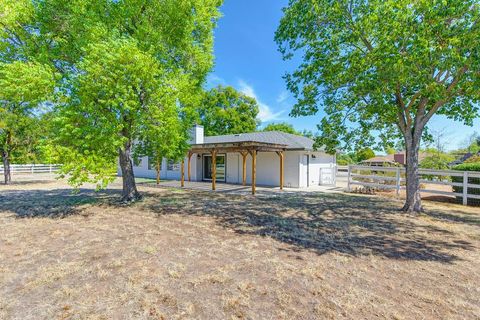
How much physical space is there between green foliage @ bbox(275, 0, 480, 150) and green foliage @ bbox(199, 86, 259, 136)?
25.4 m

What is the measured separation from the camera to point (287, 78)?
938cm

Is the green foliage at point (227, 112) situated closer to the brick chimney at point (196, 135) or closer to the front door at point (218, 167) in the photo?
the brick chimney at point (196, 135)

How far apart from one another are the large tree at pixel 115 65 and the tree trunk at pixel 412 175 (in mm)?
7951

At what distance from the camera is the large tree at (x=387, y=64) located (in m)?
6.19

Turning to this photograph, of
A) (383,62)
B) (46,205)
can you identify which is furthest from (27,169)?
(383,62)

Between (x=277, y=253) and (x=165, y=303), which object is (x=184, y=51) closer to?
(x=277, y=253)

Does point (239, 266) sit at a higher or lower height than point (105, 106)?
lower

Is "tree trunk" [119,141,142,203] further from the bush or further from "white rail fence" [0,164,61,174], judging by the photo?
"white rail fence" [0,164,61,174]

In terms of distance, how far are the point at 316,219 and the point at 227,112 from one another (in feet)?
93.7

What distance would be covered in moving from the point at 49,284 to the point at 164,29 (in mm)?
9480

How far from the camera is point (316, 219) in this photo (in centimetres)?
736

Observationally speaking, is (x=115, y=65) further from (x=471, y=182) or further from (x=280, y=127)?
(x=280, y=127)

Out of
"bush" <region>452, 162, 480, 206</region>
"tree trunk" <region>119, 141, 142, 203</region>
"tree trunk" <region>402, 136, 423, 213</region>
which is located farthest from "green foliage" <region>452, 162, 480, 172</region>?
"tree trunk" <region>119, 141, 142, 203</region>

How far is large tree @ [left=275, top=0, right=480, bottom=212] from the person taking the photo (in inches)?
244
